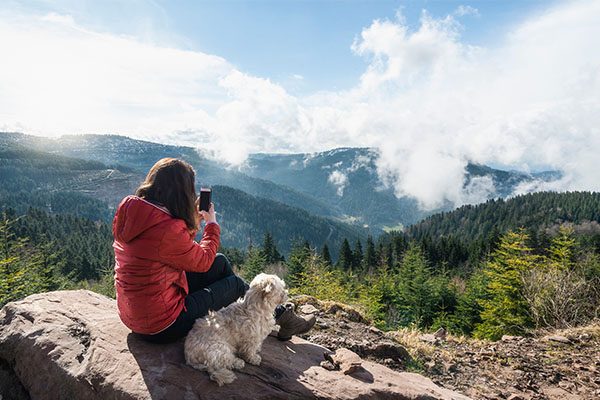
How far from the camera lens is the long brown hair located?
138 inches

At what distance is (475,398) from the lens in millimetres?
5141

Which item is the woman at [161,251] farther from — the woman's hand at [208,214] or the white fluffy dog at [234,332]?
the white fluffy dog at [234,332]

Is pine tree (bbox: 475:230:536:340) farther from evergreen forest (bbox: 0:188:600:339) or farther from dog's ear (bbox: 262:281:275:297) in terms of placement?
dog's ear (bbox: 262:281:275:297)

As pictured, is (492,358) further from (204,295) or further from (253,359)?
(204,295)

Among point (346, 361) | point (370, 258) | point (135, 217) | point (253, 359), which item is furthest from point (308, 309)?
point (370, 258)

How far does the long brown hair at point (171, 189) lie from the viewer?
3.51 meters

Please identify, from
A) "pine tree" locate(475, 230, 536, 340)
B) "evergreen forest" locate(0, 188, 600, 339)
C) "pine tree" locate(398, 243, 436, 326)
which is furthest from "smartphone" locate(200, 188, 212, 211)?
"pine tree" locate(398, 243, 436, 326)

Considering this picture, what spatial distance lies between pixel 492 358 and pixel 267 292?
5849 millimetres

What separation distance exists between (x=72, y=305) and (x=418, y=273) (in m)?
19.3

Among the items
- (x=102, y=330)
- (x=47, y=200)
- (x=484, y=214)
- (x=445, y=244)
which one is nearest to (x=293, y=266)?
(x=102, y=330)

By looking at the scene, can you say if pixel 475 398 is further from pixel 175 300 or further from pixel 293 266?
pixel 293 266

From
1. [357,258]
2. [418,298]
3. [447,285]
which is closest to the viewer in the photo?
[418,298]

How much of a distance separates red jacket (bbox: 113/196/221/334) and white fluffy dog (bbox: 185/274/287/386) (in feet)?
1.62

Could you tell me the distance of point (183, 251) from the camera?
3516 millimetres
